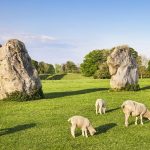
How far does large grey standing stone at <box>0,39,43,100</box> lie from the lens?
37.8m

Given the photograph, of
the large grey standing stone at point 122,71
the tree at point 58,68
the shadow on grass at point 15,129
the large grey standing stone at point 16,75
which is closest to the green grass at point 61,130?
the shadow on grass at point 15,129

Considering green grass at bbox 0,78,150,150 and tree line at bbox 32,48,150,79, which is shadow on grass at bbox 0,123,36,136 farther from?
tree line at bbox 32,48,150,79

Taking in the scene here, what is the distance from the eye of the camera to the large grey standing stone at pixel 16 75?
124ft

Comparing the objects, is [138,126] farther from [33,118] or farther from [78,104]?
[78,104]

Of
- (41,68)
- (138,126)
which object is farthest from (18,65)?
(41,68)

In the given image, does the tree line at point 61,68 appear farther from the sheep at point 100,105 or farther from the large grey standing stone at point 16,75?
the sheep at point 100,105

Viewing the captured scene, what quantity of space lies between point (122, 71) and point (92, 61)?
73.5 metres

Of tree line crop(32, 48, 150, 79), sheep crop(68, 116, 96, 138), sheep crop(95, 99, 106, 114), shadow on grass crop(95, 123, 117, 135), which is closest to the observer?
sheep crop(68, 116, 96, 138)

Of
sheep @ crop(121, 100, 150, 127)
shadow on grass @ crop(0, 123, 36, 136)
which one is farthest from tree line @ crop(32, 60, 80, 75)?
sheep @ crop(121, 100, 150, 127)

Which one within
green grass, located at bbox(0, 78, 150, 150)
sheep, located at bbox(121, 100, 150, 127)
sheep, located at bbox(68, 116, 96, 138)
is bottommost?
green grass, located at bbox(0, 78, 150, 150)

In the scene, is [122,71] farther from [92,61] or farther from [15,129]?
[92,61]

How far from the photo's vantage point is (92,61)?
390ft

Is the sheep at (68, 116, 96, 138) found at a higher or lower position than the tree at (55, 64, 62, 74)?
lower

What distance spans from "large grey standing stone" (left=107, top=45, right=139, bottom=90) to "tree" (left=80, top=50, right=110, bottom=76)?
70096 mm
